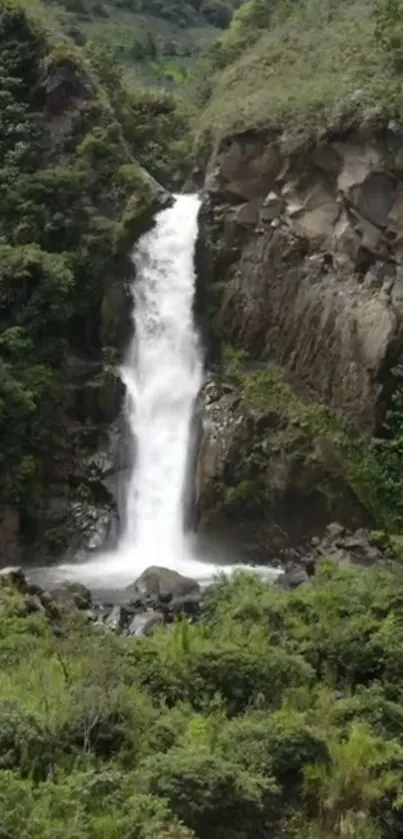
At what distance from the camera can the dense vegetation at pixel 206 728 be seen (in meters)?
9.42

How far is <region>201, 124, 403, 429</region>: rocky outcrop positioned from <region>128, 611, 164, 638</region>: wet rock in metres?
10.1

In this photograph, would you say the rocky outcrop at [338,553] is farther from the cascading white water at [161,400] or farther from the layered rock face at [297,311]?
the cascading white water at [161,400]

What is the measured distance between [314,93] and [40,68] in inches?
382

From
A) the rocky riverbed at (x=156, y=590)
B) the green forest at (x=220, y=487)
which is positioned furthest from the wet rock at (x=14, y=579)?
the green forest at (x=220, y=487)

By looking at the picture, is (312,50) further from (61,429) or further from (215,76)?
(61,429)

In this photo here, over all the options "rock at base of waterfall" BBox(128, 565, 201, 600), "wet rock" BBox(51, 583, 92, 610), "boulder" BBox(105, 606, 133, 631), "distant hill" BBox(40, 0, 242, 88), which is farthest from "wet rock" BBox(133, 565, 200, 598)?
"distant hill" BBox(40, 0, 242, 88)

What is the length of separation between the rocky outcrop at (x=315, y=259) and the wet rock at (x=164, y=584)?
788cm

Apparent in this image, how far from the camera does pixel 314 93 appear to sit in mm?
30219

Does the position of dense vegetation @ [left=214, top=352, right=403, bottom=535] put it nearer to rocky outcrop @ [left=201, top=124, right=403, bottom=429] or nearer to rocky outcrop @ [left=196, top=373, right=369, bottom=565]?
rocky outcrop @ [left=196, top=373, right=369, bottom=565]

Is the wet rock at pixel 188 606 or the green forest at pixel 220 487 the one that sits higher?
the green forest at pixel 220 487

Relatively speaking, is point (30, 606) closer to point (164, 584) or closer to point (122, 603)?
point (122, 603)

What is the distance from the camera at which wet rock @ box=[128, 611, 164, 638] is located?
18.2 metres

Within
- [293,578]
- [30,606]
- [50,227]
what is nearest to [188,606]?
[293,578]

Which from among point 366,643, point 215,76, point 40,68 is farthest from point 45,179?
point 366,643
